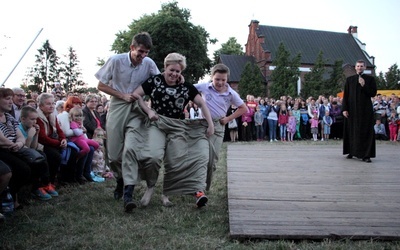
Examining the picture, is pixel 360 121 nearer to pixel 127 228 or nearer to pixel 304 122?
pixel 127 228

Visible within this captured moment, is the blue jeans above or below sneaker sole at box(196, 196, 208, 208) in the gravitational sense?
above

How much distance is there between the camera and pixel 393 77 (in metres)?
56.1

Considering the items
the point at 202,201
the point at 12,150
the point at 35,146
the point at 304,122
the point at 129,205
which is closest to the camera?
the point at 129,205

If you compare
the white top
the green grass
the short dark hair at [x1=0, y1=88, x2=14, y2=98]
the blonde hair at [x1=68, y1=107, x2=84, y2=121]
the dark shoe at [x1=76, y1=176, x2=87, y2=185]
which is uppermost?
the white top

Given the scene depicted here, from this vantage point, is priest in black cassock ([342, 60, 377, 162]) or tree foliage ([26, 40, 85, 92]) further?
tree foliage ([26, 40, 85, 92])

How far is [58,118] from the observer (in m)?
6.84

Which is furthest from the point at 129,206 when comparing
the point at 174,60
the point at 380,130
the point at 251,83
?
the point at 251,83

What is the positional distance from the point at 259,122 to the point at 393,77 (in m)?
47.3

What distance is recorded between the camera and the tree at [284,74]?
4312 cm

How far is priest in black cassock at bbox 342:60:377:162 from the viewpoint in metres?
8.71

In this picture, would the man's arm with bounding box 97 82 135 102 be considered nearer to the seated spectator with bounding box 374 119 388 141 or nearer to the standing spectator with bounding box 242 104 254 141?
the standing spectator with bounding box 242 104 254 141

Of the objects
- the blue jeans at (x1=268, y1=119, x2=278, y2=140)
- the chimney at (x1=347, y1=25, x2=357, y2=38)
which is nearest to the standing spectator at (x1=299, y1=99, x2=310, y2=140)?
the blue jeans at (x1=268, y1=119, x2=278, y2=140)

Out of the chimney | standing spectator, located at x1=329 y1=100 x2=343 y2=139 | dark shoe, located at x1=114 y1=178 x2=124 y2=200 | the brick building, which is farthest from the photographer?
the chimney

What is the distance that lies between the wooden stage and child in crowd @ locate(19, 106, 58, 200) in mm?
2509
